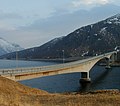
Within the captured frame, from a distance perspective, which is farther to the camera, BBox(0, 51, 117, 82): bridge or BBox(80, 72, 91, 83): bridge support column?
BBox(80, 72, 91, 83): bridge support column

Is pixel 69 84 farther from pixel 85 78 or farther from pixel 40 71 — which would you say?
pixel 40 71

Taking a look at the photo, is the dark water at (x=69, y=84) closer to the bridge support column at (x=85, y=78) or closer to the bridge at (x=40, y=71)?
the bridge support column at (x=85, y=78)

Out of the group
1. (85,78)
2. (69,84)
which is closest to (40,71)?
(69,84)

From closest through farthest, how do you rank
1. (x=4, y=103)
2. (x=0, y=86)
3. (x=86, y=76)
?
(x=4, y=103)
(x=0, y=86)
(x=86, y=76)

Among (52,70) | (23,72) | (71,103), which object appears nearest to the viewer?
(71,103)

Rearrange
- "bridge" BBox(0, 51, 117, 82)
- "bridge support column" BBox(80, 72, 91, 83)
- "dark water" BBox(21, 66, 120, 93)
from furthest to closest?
"bridge support column" BBox(80, 72, 91, 83), "dark water" BBox(21, 66, 120, 93), "bridge" BBox(0, 51, 117, 82)

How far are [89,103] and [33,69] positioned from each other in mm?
46677

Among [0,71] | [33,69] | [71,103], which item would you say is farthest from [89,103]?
[33,69]

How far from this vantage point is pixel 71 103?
30.2 m

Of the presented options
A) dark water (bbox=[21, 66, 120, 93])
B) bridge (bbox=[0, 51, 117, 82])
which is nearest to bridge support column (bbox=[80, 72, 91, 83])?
bridge (bbox=[0, 51, 117, 82])

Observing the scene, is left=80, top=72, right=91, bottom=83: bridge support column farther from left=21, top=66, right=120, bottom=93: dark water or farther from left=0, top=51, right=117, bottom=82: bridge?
left=21, top=66, right=120, bottom=93: dark water

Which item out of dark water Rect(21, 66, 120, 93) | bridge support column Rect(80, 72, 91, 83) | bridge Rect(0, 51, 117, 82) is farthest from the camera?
bridge support column Rect(80, 72, 91, 83)

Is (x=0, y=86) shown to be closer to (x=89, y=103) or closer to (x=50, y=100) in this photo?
(x=50, y=100)

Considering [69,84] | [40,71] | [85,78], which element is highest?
[40,71]
